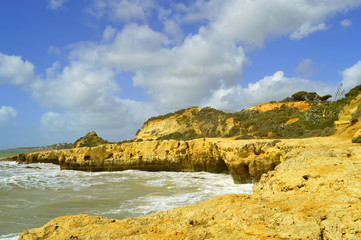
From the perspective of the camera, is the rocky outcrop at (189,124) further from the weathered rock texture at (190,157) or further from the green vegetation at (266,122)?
the weathered rock texture at (190,157)

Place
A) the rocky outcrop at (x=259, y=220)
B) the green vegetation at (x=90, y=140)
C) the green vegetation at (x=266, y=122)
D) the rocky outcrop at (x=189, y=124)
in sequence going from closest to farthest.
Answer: the rocky outcrop at (x=259, y=220) → the green vegetation at (x=266, y=122) → the rocky outcrop at (x=189, y=124) → the green vegetation at (x=90, y=140)

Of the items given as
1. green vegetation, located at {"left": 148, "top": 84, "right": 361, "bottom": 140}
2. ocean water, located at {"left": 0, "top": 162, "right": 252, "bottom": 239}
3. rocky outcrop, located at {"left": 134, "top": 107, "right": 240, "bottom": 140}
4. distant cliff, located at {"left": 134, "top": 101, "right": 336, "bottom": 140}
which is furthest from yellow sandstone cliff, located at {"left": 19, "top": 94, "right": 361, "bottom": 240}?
rocky outcrop, located at {"left": 134, "top": 107, "right": 240, "bottom": 140}

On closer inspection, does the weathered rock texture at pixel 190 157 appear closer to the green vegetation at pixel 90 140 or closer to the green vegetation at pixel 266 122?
the green vegetation at pixel 266 122

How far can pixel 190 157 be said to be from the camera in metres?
20.6

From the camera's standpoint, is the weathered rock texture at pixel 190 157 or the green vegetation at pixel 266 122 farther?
the green vegetation at pixel 266 122

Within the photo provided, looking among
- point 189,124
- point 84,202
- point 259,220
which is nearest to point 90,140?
point 189,124

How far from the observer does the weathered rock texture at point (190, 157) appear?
13.2 m

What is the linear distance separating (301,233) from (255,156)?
37.6 feet

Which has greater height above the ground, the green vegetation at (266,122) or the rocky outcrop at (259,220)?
the green vegetation at (266,122)

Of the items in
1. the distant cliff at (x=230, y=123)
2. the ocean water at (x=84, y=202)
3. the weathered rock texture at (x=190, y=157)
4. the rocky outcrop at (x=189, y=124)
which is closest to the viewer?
the ocean water at (x=84, y=202)

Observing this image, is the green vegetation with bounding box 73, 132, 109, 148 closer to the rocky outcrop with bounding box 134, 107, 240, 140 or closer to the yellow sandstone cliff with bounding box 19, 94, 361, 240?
the rocky outcrop with bounding box 134, 107, 240, 140

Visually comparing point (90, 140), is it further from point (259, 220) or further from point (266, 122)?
point (259, 220)

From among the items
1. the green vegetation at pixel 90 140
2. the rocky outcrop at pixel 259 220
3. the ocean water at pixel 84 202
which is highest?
the green vegetation at pixel 90 140

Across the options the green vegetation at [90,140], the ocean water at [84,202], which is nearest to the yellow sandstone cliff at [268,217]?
the ocean water at [84,202]
